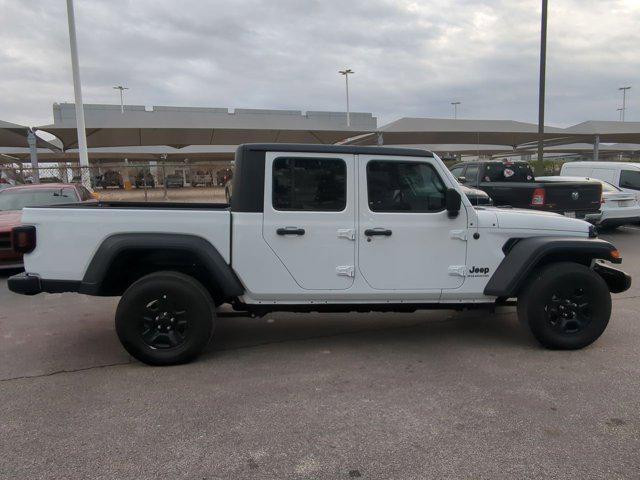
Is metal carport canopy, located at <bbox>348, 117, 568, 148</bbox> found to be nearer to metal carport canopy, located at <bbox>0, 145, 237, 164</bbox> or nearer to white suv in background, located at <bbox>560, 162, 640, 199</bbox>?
metal carport canopy, located at <bbox>0, 145, 237, 164</bbox>

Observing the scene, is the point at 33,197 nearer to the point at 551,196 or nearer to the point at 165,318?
the point at 165,318

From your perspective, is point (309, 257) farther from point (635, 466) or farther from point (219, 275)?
point (635, 466)

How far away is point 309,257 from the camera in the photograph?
4172 mm

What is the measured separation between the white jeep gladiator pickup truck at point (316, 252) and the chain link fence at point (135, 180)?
29.2 ft

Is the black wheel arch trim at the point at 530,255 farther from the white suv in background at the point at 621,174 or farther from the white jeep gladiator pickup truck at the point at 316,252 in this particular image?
the white suv in background at the point at 621,174

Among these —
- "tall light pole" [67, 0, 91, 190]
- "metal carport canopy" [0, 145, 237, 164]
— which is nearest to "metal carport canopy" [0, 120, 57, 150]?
"metal carport canopy" [0, 145, 237, 164]

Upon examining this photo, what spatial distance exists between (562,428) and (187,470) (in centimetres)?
232

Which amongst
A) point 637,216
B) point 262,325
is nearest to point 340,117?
point 637,216

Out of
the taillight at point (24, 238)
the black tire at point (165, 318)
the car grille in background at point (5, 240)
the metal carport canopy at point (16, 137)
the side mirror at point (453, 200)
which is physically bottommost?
the black tire at point (165, 318)

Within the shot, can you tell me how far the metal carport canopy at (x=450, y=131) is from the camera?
26.8 m

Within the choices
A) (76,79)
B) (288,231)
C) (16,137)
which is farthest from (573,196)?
(16,137)

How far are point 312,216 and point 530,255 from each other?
1.91 metres

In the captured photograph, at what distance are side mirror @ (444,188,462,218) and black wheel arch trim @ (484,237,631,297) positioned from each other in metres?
0.68

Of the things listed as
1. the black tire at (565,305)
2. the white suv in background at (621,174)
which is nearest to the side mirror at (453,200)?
the black tire at (565,305)
